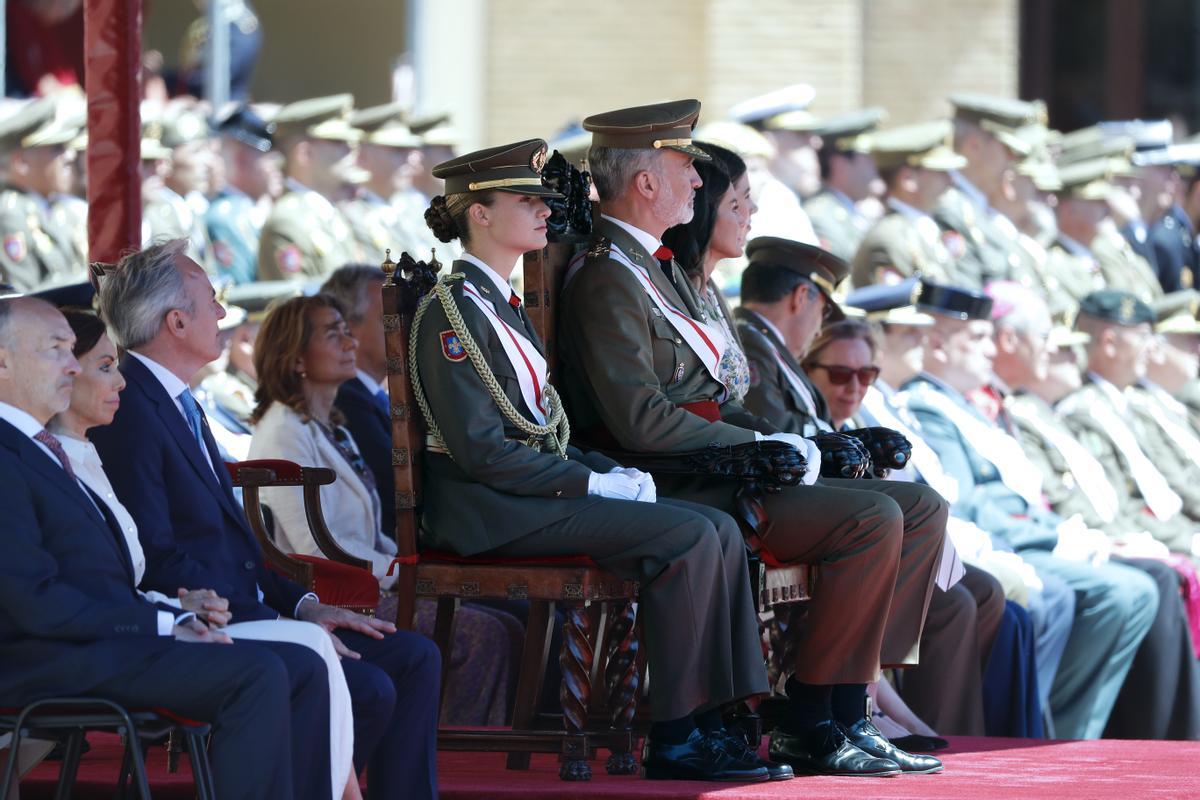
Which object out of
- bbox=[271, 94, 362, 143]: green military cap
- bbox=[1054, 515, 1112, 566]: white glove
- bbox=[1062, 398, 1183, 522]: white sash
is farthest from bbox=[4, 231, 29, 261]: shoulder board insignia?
bbox=[1054, 515, 1112, 566]: white glove

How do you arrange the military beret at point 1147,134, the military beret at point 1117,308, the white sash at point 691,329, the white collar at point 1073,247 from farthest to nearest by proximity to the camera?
the military beret at point 1147,134
the white collar at point 1073,247
the military beret at point 1117,308
the white sash at point 691,329

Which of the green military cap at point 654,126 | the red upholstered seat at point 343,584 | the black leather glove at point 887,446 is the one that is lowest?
the red upholstered seat at point 343,584

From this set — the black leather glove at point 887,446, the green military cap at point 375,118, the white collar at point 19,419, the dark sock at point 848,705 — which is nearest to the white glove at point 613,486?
the dark sock at point 848,705

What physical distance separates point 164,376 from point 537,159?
1.00 m

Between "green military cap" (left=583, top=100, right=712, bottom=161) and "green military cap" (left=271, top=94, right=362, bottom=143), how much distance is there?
551cm

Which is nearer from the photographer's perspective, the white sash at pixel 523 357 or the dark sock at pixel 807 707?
the white sash at pixel 523 357

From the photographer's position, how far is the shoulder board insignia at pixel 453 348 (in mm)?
4816

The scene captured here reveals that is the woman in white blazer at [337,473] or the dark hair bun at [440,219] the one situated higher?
the dark hair bun at [440,219]

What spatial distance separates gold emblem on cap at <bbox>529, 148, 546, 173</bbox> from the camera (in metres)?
4.96

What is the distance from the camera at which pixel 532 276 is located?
16.8ft

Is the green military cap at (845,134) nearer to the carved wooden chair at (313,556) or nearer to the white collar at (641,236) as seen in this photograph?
the white collar at (641,236)

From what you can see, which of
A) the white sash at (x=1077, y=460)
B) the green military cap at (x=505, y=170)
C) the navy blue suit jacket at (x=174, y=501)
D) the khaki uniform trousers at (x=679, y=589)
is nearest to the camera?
the navy blue suit jacket at (x=174, y=501)

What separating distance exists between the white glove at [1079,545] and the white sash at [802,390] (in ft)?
6.48

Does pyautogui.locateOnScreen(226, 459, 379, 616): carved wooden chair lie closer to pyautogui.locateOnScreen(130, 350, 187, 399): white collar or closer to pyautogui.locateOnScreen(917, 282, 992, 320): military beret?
pyautogui.locateOnScreen(130, 350, 187, 399): white collar
